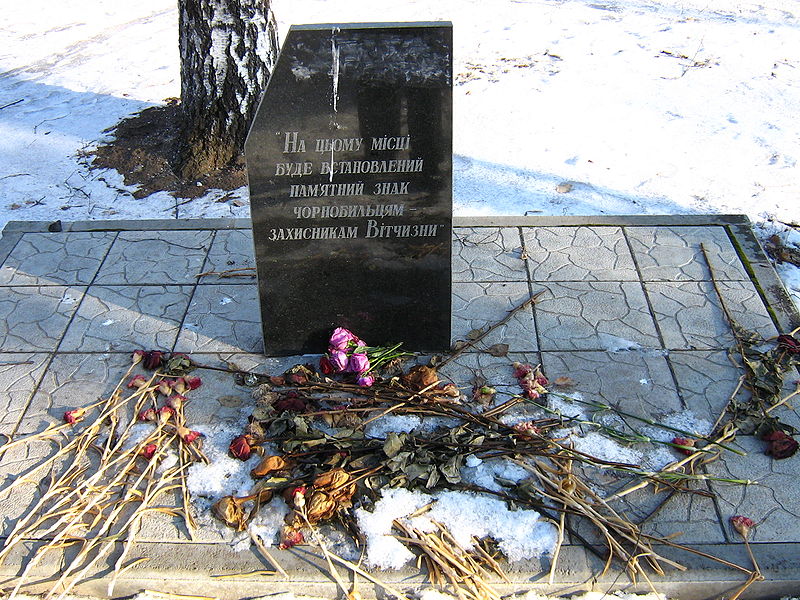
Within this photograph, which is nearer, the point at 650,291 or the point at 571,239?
the point at 650,291

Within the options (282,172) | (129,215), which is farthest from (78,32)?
(282,172)

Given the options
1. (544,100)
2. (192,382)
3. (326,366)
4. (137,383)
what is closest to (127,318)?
(137,383)

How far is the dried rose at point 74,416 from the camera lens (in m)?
3.58

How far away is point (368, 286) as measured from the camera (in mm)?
3826

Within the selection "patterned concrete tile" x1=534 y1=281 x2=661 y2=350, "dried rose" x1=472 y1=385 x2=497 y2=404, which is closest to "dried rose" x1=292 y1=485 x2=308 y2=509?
"dried rose" x1=472 y1=385 x2=497 y2=404

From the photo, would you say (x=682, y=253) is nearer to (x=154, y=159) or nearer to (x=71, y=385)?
(x=71, y=385)

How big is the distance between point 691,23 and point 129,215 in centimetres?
584

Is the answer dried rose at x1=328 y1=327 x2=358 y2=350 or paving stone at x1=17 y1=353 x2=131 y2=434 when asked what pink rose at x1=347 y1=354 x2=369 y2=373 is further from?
paving stone at x1=17 y1=353 x2=131 y2=434

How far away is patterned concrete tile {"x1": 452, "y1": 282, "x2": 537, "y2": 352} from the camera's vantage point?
159 inches

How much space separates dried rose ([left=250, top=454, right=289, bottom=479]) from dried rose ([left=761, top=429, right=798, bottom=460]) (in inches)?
80.8

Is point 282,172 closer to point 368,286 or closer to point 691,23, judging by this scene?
point 368,286

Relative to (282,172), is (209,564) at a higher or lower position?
lower

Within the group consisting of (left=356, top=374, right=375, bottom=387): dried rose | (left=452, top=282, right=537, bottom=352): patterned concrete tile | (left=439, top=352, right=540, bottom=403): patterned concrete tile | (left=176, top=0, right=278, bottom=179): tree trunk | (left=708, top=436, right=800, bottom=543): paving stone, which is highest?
(left=176, top=0, right=278, bottom=179): tree trunk

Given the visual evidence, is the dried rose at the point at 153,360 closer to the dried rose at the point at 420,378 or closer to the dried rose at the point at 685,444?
the dried rose at the point at 420,378
